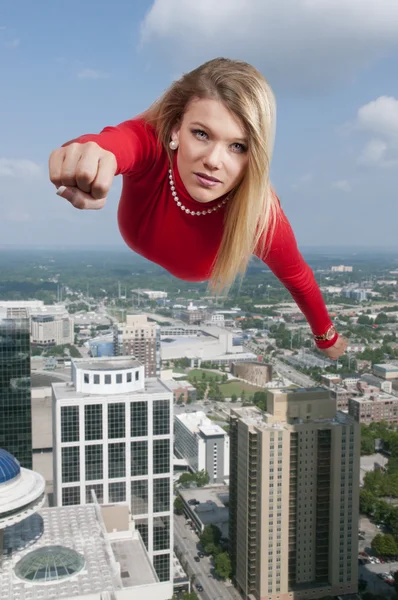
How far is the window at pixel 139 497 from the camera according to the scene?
500 centimetres

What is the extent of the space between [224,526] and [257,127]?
663 centimetres

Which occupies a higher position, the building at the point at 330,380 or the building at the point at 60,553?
the building at the point at 60,553

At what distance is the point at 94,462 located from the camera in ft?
16.1

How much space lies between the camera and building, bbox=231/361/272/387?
12.3 metres

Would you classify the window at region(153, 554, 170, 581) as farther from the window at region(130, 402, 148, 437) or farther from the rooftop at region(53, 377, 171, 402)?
the rooftop at region(53, 377, 171, 402)

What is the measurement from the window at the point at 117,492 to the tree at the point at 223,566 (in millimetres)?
1295

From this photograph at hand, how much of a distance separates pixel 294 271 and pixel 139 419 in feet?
14.5

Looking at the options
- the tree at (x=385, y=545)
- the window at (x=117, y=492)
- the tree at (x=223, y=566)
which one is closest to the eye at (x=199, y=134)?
the window at (x=117, y=492)

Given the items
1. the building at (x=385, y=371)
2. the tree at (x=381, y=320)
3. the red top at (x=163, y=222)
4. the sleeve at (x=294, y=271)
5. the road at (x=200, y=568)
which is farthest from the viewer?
the tree at (x=381, y=320)

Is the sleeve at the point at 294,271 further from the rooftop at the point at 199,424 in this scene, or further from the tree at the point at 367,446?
the tree at the point at 367,446

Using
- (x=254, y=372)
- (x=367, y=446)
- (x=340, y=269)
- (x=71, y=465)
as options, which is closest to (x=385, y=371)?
(x=254, y=372)

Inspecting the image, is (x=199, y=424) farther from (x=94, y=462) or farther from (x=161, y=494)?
(x=94, y=462)

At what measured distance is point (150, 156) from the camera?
1.65 feet

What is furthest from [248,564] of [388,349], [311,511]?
[388,349]
